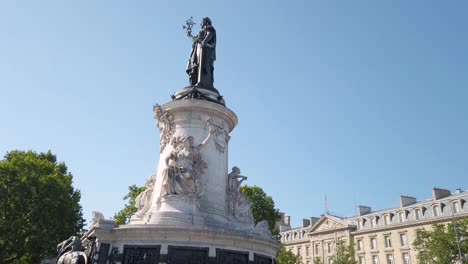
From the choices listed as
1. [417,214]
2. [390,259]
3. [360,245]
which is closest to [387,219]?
[417,214]

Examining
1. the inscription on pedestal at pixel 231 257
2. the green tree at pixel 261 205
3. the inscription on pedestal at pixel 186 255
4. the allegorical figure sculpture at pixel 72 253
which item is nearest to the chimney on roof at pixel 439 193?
the green tree at pixel 261 205

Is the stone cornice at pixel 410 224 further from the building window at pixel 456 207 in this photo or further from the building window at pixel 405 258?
the building window at pixel 405 258

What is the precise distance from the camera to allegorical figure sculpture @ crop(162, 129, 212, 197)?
45.3ft

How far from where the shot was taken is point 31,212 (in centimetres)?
2778

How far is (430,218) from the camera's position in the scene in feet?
180

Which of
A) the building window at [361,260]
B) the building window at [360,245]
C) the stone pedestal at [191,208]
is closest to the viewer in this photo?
the stone pedestal at [191,208]

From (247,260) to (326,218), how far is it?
62622 mm

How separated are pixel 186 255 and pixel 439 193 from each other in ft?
185

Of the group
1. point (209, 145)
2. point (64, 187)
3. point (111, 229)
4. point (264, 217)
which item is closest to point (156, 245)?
point (111, 229)

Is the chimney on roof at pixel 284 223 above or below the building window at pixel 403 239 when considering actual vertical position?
above

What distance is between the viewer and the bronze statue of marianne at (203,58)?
1811cm

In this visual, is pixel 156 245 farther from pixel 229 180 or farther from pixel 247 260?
pixel 229 180

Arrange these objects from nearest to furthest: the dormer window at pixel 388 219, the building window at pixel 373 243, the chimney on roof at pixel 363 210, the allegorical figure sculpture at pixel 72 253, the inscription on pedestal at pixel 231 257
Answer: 1. the allegorical figure sculpture at pixel 72 253
2. the inscription on pedestal at pixel 231 257
3. the dormer window at pixel 388 219
4. the building window at pixel 373 243
5. the chimney on roof at pixel 363 210

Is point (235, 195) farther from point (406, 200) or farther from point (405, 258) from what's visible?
point (406, 200)
